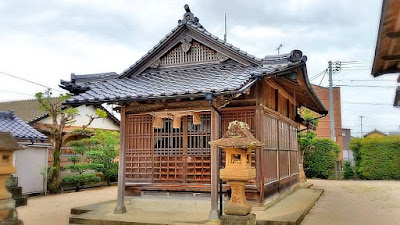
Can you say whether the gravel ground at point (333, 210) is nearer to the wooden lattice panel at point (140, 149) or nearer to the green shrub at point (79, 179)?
the green shrub at point (79, 179)

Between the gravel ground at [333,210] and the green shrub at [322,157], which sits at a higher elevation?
the green shrub at [322,157]

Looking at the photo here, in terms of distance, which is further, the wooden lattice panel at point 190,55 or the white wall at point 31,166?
the white wall at point 31,166

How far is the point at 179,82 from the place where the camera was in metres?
9.71

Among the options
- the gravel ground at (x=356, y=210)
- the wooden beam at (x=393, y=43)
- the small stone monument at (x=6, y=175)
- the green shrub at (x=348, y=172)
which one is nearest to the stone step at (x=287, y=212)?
the gravel ground at (x=356, y=210)

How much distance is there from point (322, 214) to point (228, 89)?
5077 mm

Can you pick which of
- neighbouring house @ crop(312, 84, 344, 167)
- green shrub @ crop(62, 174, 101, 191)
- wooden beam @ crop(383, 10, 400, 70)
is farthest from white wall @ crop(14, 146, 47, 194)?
neighbouring house @ crop(312, 84, 344, 167)

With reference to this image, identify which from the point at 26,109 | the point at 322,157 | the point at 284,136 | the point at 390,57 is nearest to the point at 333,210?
the point at 284,136

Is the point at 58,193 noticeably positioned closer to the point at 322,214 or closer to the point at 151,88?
the point at 151,88

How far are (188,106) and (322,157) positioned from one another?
17.8m

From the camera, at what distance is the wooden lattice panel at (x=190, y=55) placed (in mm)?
10906

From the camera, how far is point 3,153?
724cm

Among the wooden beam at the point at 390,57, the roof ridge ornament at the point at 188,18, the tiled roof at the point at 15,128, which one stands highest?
the roof ridge ornament at the point at 188,18

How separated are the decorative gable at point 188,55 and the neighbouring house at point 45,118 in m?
8.70

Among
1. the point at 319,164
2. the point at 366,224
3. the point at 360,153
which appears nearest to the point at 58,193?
the point at 366,224
